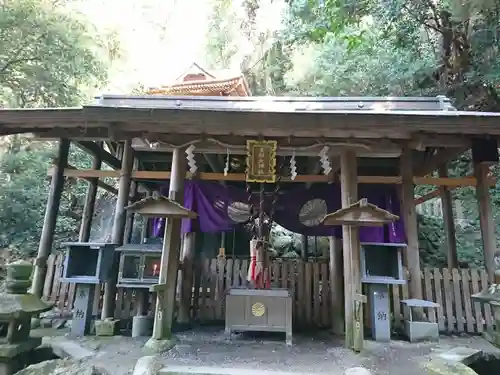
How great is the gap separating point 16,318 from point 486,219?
8.01 m

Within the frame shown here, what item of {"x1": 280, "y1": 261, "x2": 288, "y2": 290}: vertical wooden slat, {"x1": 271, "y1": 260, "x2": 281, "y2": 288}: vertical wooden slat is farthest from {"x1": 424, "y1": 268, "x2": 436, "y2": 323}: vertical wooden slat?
{"x1": 271, "y1": 260, "x2": 281, "y2": 288}: vertical wooden slat

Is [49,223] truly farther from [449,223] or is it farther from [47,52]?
[449,223]

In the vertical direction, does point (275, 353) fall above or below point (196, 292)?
below

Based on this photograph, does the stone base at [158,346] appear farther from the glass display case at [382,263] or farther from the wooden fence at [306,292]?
the glass display case at [382,263]

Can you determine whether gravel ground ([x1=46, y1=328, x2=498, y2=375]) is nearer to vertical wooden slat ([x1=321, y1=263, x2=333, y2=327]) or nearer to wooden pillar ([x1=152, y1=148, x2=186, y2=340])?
Answer: wooden pillar ([x1=152, y1=148, x2=186, y2=340])

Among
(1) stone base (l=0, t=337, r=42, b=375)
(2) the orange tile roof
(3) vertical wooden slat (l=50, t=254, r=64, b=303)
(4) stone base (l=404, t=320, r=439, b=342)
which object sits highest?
(2) the orange tile roof

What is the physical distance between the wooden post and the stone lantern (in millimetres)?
7568

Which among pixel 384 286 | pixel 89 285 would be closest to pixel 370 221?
pixel 384 286

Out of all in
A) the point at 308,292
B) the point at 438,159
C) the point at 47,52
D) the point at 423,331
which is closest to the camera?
the point at 423,331

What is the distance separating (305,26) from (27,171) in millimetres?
11482

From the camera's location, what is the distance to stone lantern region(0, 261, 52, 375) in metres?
4.47

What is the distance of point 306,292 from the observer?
24.8ft

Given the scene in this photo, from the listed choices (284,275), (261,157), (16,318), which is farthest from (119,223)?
(284,275)

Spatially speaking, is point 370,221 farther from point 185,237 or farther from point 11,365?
point 11,365
